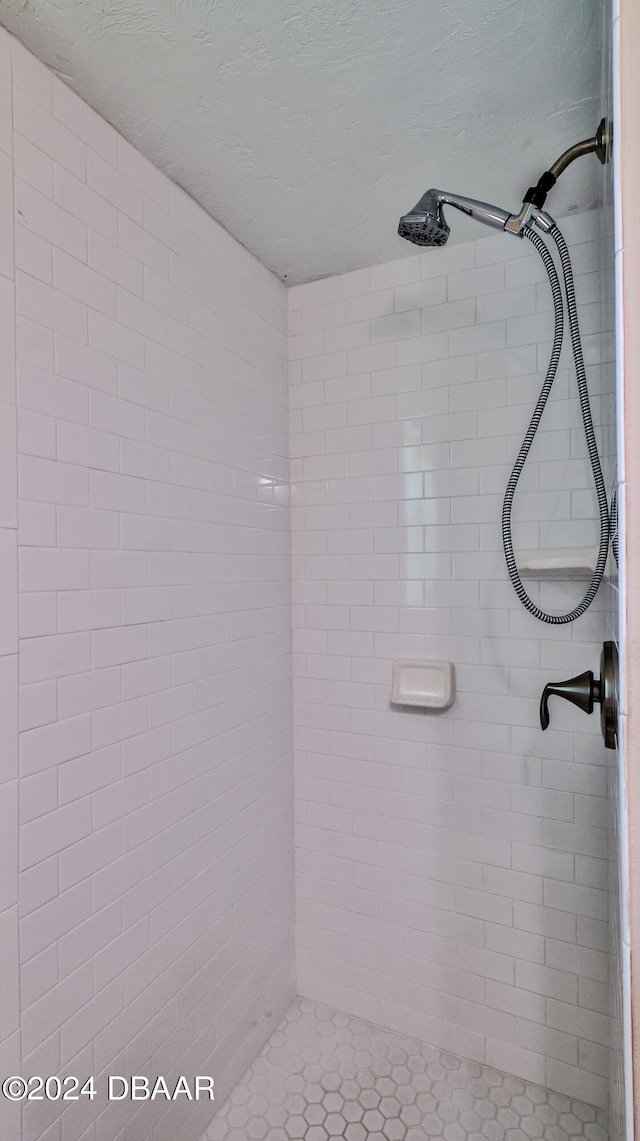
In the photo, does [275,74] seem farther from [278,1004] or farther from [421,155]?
[278,1004]

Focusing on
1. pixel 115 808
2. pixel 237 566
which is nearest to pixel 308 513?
pixel 237 566

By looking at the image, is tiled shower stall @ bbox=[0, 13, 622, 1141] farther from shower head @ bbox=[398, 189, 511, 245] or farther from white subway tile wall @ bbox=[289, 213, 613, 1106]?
shower head @ bbox=[398, 189, 511, 245]

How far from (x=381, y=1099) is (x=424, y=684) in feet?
3.67

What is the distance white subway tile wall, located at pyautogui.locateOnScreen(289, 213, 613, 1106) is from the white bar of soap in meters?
0.04

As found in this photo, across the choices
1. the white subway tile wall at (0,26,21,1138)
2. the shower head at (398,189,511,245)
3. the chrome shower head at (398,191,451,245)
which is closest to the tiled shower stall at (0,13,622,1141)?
the white subway tile wall at (0,26,21,1138)

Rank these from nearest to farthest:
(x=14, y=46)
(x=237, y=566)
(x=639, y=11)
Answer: (x=639, y=11) → (x=14, y=46) → (x=237, y=566)

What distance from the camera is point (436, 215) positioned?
125 centimetres

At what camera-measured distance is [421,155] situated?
1357 mm

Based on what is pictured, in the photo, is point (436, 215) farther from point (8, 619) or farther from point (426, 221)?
point (8, 619)

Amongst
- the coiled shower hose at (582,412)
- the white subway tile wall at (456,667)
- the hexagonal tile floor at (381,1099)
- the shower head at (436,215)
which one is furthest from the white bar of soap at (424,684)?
the shower head at (436,215)

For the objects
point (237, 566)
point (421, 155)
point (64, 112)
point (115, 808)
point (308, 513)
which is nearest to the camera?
point (64, 112)

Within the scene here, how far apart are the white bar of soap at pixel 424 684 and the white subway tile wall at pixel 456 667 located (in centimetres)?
4

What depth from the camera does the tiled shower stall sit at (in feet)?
3.55

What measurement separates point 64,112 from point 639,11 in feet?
3.63
